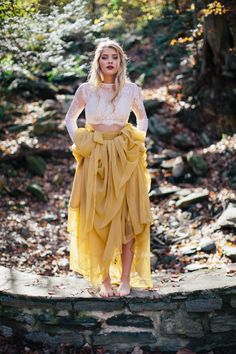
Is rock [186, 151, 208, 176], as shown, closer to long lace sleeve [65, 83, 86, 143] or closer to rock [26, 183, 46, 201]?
rock [26, 183, 46, 201]

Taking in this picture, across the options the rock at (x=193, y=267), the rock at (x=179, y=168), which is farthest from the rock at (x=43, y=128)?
the rock at (x=193, y=267)

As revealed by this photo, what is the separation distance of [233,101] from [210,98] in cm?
52

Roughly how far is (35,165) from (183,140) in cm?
293

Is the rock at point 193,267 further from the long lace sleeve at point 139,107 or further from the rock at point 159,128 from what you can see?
the rock at point 159,128

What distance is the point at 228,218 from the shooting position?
18.3 ft

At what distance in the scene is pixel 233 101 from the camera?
8773mm

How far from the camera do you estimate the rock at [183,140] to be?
880 cm

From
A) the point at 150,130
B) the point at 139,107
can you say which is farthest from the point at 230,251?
the point at 150,130

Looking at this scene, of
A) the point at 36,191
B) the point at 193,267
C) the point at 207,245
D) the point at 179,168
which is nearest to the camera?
the point at 193,267

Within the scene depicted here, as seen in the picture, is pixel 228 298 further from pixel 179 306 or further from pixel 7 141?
pixel 7 141

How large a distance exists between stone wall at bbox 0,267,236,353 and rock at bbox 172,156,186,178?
416 centimetres

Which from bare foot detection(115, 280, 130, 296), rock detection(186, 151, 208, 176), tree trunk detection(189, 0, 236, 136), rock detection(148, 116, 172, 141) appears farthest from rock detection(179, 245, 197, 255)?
rock detection(148, 116, 172, 141)

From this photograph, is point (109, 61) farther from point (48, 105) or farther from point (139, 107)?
point (48, 105)

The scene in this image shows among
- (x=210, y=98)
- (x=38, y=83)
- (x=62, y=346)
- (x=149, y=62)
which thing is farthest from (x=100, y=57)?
(x=149, y=62)
